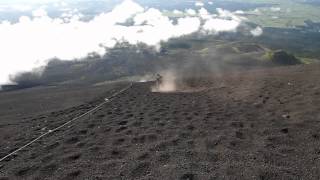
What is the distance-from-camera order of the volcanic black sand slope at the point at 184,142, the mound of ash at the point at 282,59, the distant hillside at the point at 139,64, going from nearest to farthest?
the volcanic black sand slope at the point at 184,142, the distant hillside at the point at 139,64, the mound of ash at the point at 282,59

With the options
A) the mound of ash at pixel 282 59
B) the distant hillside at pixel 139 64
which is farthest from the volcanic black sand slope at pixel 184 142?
the mound of ash at pixel 282 59

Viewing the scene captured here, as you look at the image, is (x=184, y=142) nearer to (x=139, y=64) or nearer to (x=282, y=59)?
(x=282, y=59)

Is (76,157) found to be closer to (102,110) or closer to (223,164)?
(223,164)

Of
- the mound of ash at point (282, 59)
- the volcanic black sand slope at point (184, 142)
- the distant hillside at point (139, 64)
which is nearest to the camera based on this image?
the volcanic black sand slope at point (184, 142)

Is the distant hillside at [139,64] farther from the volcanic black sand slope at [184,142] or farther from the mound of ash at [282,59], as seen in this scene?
the volcanic black sand slope at [184,142]

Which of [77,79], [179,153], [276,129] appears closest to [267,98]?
[276,129]

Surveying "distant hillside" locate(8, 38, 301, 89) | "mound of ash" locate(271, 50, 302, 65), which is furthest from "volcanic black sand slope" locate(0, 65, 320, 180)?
"mound of ash" locate(271, 50, 302, 65)

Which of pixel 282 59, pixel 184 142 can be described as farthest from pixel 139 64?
pixel 184 142

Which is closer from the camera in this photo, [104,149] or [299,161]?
[299,161]

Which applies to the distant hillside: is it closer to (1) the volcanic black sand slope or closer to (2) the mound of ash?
(2) the mound of ash
